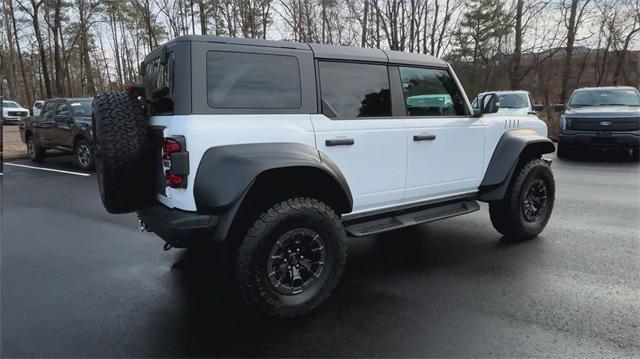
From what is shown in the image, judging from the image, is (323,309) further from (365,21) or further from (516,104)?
(365,21)

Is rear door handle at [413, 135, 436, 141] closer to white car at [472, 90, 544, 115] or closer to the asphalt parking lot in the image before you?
the asphalt parking lot

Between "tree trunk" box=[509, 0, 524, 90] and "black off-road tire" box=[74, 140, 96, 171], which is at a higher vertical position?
"tree trunk" box=[509, 0, 524, 90]

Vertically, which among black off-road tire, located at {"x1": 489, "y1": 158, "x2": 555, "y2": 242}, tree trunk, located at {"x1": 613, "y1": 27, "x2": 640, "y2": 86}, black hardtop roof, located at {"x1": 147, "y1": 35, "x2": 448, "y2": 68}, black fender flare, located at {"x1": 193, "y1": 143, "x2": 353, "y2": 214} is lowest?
black off-road tire, located at {"x1": 489, "y1": 158, "x2": 555, "y2": 242}

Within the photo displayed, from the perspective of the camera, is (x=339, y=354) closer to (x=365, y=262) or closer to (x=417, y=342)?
(x=417, y=342)

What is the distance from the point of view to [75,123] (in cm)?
1007

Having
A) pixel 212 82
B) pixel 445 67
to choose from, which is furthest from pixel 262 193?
pixel 445 67

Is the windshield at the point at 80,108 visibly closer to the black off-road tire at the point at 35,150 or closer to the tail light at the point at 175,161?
the black off-road tire at the point at 35,150

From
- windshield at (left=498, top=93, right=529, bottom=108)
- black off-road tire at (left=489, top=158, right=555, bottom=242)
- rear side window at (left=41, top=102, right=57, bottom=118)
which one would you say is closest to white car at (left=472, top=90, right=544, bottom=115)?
windshield at (left=498, top=93, right=529, bottom=108)

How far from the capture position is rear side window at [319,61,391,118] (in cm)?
331

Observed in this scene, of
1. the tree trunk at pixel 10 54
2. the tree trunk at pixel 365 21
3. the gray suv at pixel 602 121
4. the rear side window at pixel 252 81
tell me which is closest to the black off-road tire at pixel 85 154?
the rear side window at pixel 252 81

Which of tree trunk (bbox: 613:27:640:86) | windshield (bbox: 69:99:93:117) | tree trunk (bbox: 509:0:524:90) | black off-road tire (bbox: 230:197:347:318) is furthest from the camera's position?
tree trunk (bbox: 613:27:640:86)

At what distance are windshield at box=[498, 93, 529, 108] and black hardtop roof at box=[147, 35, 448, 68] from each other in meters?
10.3

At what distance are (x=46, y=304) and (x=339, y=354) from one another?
7.62ft

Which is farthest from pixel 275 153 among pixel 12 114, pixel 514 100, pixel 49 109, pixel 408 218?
pixel 12 114
